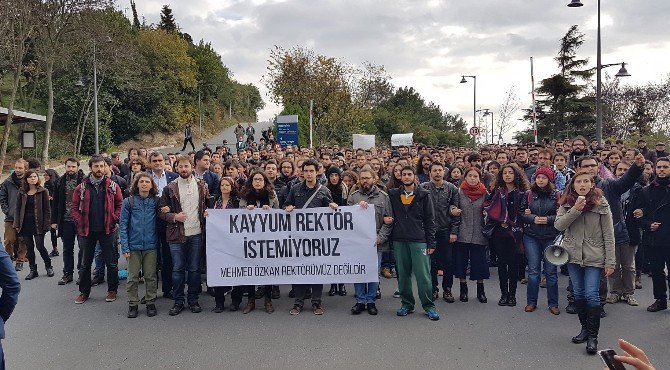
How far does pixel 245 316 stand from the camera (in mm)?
6934

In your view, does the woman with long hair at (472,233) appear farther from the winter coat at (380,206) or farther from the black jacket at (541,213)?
the winter coat at (380,206)

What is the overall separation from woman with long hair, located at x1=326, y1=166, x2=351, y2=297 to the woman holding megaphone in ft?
10.5

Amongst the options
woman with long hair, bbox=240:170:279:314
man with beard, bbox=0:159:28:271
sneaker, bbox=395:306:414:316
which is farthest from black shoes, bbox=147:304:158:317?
man with beard, bbox=0:159:28:271

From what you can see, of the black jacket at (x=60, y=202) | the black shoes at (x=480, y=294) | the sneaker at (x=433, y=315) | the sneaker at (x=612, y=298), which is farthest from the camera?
the black jacket at (x=60, y=202)

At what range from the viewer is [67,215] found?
8.77 meters

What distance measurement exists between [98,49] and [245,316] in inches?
1170

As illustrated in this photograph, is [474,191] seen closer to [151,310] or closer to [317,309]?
[317,309]

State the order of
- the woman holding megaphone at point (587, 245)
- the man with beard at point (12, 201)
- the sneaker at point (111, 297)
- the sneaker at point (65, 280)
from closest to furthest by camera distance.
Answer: the woman holding megaphone at point (587, 245), the sneaker at point (111, 297), the sneaker at point (65, 280), the man with beard at point (12, 201)

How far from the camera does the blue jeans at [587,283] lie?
561cm

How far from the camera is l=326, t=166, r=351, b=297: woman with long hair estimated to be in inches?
317

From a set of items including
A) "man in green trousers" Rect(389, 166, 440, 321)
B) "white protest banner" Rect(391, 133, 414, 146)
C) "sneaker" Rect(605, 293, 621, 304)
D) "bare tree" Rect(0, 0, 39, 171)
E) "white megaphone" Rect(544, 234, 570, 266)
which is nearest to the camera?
"white megaphone" Rect(544, 234, 570, 266)

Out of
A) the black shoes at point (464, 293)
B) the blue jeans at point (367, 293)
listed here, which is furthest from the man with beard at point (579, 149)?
the blue jeans at point (367, 293)

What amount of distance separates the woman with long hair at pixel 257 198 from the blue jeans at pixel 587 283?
12.2ft

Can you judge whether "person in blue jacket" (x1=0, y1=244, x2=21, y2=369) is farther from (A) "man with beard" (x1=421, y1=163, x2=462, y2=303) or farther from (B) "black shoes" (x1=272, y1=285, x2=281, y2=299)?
(A) "man with beard" (x1=421, y1=163, x2=462, y2=303)
